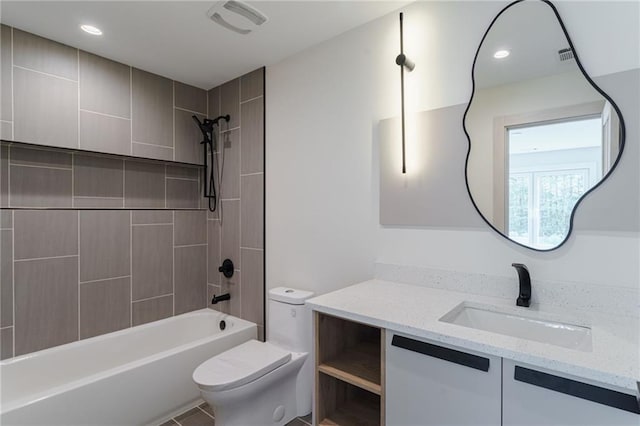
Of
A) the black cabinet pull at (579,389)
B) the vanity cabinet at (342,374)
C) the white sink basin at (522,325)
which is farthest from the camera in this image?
the vanity cabinet at (342,374)

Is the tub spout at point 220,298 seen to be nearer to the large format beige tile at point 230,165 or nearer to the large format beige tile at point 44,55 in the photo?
the large format beige tile at point 230,165

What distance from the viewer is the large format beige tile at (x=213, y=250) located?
9.95 ft

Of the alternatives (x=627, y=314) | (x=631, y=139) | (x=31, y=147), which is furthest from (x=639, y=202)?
(x=31, y=147)

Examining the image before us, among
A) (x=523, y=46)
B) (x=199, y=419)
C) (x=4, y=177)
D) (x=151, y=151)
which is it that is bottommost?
(x=199, y=419)

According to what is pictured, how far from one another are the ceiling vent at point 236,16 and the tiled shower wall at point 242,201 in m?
0.61

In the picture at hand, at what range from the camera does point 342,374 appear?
1.48 m

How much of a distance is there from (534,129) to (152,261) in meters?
Answer: 2.79

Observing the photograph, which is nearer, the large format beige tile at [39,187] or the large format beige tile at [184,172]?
the large format beige tile at [39,187]

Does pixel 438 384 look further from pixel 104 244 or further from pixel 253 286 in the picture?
pixel 104 244

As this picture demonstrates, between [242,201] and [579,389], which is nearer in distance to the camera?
[579,389]

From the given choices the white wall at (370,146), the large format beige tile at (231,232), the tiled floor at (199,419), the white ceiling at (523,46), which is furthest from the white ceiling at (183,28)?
the tiled floor at (199,419)

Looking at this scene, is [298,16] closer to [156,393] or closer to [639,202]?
[639,202]

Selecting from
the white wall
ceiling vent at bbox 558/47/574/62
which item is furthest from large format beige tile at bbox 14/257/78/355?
ceiling vent at bbox 558/47/574/62

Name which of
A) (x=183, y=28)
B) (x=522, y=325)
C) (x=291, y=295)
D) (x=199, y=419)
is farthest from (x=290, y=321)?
(x=183, y=28)
